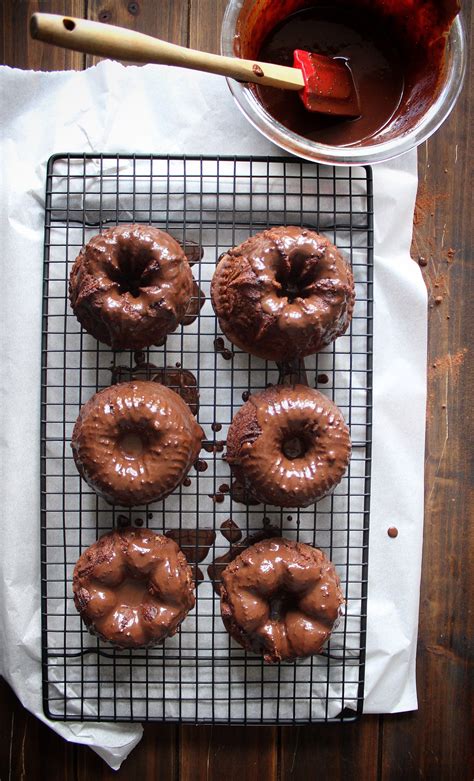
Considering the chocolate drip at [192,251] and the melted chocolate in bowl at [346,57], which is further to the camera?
the chocolate drip at [192,251]

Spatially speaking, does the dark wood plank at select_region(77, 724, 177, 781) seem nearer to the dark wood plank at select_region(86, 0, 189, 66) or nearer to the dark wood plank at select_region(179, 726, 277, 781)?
the dark wood plank at select_region(179, 726, 277, 781)

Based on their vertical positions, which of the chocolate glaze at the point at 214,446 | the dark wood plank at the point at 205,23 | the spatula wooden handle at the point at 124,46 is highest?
the dark wood plank at the point at 205,23

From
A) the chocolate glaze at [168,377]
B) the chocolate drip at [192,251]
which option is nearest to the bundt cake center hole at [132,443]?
the chocolate glaze at [168,377]

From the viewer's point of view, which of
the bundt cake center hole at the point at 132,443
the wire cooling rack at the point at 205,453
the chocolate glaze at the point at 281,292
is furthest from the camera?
the wire cooling rack at the point at 205,453

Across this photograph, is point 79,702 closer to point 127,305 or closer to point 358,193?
point 127,305

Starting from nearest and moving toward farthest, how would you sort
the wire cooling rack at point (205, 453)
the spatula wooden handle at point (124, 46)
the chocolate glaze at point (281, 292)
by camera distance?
the spatula wooden handle at point (124, 46)
the chocolate glaze at point (281, 292)
the wire cooling rack at point (205, 453)

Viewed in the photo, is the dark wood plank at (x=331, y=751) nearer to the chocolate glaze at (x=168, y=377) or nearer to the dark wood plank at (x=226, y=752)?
the dark wood plank at (x=226, y=752)

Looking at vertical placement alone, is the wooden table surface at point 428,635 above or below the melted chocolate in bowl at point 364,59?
below

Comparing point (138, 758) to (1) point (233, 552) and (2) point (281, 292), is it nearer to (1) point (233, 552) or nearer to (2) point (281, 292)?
(1) point (233, 552)
